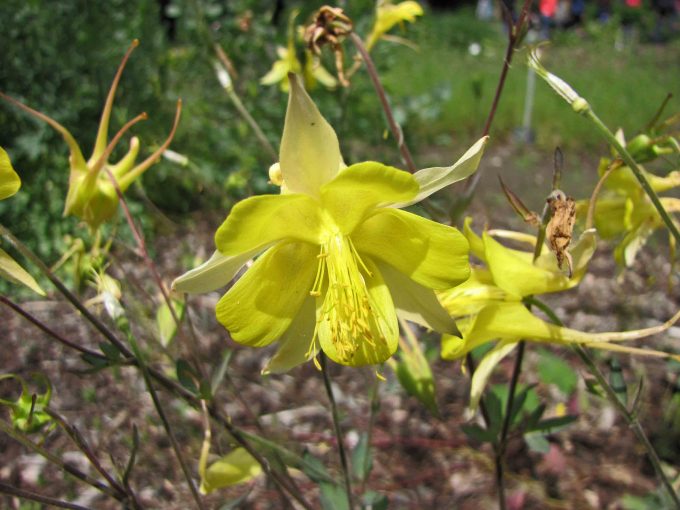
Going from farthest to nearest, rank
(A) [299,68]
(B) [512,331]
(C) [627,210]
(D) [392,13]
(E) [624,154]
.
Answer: (A) [299,68]
(D) [392,13]
(C) [627,210]
(B) [512,331]
(E) [624,154]

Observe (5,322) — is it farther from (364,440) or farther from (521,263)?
(521,263)

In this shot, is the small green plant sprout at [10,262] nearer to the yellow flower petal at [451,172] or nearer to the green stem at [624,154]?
the yellow flower petal at [451,172]

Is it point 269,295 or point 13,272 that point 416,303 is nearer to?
point 269,295

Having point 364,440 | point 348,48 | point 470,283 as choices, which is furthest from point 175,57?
point 470,283

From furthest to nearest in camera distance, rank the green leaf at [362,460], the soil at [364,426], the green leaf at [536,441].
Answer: the soil at [364,426]
the green leaf at [362,460]
the green leaf at [536,441]

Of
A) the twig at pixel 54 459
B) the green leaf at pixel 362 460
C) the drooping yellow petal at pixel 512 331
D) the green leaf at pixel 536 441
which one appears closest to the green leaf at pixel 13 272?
the twig at pixel 54 459

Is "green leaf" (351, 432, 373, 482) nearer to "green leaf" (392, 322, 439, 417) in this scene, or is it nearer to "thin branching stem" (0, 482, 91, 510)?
"green leaf" (392, 322, 439, 417)

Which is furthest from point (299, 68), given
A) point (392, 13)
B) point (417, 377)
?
point (417, 377)
